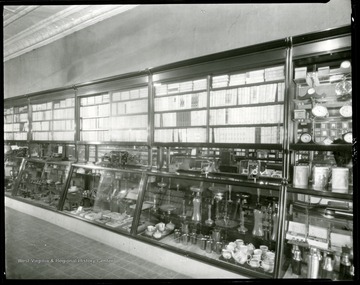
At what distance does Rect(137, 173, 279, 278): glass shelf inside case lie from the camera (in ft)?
7.91

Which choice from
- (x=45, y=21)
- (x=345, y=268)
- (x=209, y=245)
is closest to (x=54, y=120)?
(x=45, y=21)

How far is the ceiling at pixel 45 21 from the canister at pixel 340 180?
163 inches

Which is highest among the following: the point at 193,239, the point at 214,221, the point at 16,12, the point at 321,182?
the point at 16,12

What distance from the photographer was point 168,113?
3537 mm

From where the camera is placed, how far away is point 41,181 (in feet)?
16.2

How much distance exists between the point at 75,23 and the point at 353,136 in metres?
5.08

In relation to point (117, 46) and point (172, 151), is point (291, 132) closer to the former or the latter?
point (172, 151)

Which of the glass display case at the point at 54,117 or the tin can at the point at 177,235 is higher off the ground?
the glass display case at the point at 54,117

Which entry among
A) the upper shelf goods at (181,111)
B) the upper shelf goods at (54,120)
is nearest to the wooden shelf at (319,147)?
the upper shelf goods at (181,111)

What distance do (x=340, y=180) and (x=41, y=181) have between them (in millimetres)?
5377

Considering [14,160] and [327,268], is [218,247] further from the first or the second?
[14,160]

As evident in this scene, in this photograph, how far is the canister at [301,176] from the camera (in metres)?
2.24

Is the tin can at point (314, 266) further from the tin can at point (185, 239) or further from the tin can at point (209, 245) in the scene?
the tin can at point (185, 239)

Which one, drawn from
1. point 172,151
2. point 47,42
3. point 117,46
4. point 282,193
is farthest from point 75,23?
point 282,193
